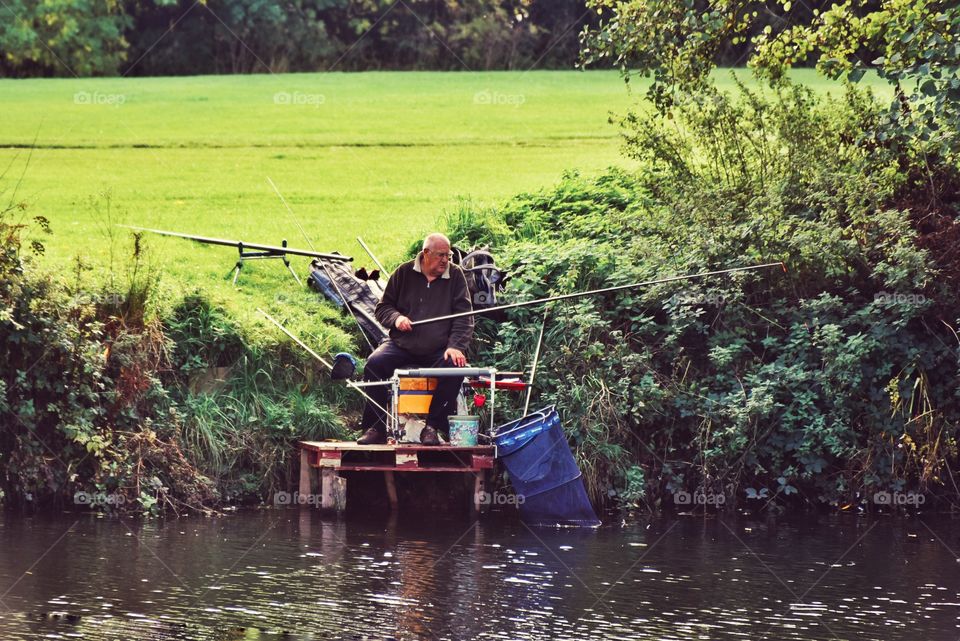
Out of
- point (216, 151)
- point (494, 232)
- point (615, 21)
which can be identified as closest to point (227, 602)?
point (494, 232)

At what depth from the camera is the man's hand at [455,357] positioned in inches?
484

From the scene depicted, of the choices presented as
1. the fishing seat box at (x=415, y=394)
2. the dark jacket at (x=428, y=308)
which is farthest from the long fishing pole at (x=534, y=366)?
the fishing seat box at (x=415, y=394)

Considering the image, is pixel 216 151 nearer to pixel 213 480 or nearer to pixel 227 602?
pixel 213 480

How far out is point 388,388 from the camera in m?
12.6

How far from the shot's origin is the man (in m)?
12.4

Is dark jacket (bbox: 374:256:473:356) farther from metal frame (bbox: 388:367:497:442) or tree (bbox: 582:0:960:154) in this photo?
tree (bbox: 582:0:960:154)

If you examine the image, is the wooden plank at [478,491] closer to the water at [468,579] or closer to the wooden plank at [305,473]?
the water at [468,579]

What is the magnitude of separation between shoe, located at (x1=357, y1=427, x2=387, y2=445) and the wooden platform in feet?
0.28

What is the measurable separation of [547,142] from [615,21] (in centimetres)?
1242

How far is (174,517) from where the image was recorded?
12094mm

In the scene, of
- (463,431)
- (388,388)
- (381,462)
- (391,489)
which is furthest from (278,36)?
(463,431)

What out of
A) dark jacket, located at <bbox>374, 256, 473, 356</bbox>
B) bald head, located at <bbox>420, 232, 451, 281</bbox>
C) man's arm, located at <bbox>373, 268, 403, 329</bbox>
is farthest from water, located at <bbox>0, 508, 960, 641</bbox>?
bald head, located at <bbox>420, 232, 451, 281</bbox>

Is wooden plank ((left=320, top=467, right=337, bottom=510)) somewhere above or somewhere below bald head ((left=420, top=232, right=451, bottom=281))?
below

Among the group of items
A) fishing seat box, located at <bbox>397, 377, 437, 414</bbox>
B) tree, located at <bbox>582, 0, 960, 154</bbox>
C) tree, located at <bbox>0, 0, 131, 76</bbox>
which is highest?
tree, located at <bbox>0, 0, 131, 76</bbox>
